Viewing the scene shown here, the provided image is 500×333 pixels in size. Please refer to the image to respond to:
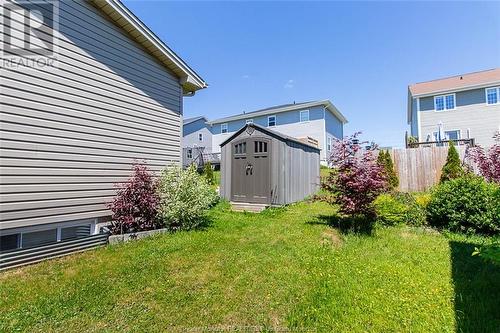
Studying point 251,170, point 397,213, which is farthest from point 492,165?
point 251,170

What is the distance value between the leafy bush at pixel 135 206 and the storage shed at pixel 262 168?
14.9 feet

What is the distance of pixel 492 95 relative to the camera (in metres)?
16.8

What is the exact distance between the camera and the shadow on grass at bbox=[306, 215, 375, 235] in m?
5.82

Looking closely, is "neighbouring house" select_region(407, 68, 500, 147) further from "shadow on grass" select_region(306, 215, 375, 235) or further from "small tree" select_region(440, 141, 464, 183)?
"shadow on grass" select_region(306, 215, 375, 235)

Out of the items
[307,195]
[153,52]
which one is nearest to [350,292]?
[153,52]

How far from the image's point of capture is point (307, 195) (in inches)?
462

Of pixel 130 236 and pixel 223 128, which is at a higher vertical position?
pixel 223 128

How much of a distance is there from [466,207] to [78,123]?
8609 mm

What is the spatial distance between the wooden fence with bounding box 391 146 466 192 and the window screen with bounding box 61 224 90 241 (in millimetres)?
13169

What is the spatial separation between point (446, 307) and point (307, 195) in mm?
8851

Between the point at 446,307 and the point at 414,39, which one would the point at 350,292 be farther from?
the point at 414,39

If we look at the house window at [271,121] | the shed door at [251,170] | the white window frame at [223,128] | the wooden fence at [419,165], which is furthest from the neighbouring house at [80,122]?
the white window frame at [223,128]

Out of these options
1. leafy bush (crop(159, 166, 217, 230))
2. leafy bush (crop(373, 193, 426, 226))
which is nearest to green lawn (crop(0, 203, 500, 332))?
leafy bush (crop(159, 166, 217, 230))

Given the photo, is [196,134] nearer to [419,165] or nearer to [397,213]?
[419,165]
